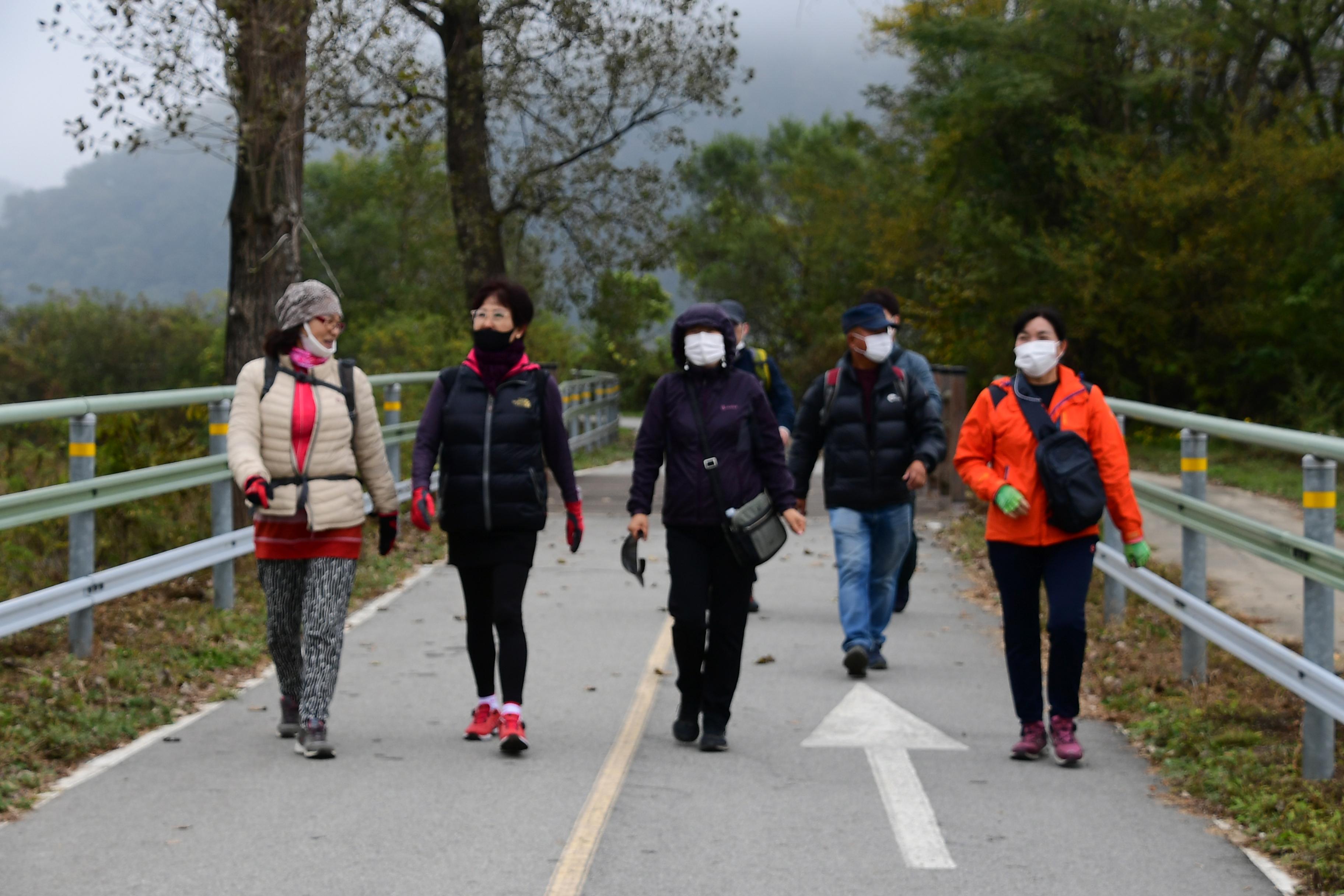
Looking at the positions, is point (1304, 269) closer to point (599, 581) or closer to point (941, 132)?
point (941, 132)

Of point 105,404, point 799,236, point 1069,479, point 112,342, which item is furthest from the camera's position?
point 112,342

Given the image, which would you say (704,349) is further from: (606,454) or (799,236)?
(799,236)

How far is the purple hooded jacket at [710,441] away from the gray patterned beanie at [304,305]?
53.7 inches

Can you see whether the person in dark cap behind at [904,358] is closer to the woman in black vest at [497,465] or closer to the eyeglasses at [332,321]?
the woman in black vest at [497,465]

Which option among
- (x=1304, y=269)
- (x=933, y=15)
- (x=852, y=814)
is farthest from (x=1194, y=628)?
(x=933, y=15)

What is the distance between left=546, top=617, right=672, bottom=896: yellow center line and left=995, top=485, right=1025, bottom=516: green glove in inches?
70.3

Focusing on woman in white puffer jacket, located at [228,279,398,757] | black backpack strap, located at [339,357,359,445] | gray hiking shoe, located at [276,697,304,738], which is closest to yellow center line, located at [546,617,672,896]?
woman in white puffer jacket, located at [228,279,398,757]

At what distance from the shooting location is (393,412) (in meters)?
13.2

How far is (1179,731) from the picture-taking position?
7.14 m

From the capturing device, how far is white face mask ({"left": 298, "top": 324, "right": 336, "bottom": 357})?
22.2 ft

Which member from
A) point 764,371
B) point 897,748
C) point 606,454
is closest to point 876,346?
point 764,371

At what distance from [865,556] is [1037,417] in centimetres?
213

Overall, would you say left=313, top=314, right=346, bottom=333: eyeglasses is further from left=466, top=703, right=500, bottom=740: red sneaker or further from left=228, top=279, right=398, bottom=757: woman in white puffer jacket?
left=466, top=703, right=500, bottom=740: red sneaker

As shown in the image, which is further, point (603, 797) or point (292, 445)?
point (292, 445)
